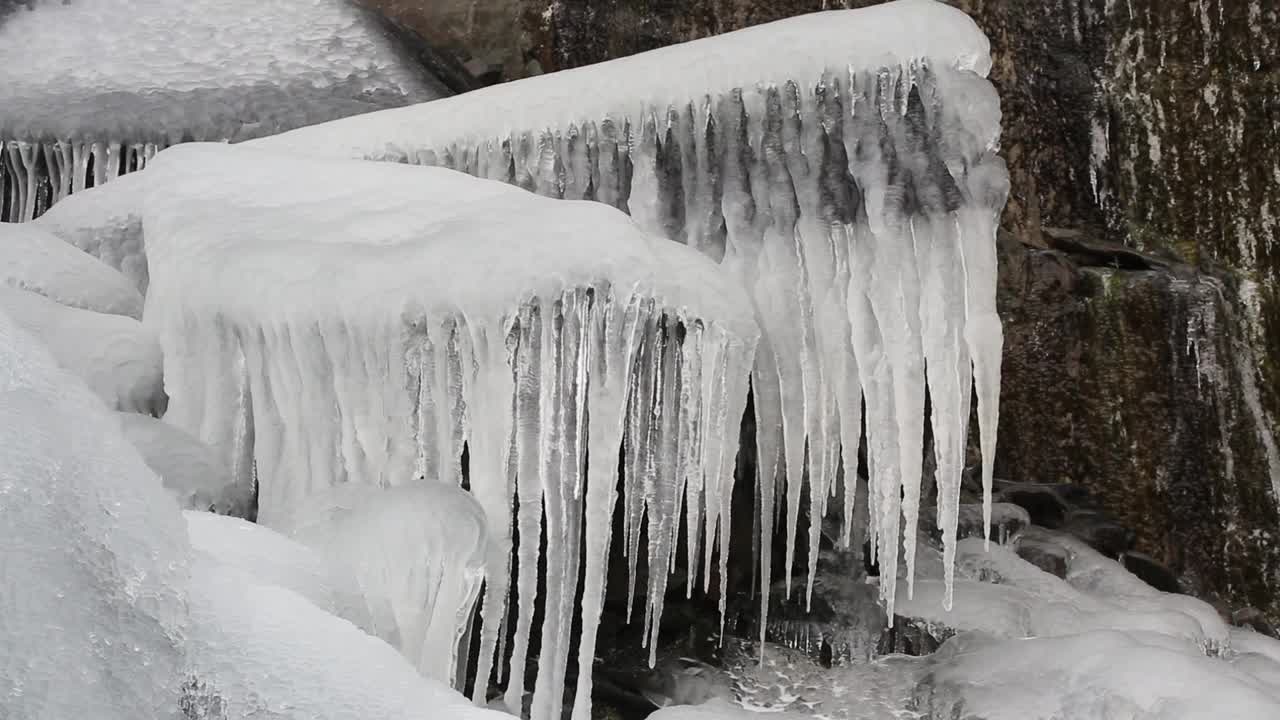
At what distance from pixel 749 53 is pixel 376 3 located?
2.88m

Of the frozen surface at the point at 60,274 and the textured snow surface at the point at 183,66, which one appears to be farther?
the textured snow surface at the point at 183,66

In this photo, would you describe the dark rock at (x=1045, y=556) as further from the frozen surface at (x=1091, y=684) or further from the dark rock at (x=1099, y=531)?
the frozen surface at (x=1091, y=684)

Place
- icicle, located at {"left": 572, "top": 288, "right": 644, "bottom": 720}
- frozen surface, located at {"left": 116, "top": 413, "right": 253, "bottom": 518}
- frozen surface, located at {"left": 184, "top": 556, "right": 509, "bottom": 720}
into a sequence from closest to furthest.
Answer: frozen surface, located at {"left": 184, "top": 556, "right": 509, "bottom": 720}
icicle, located at {"left": 572, "top": 288, "right": 644, "bottom": 720}
frozen surface, located at {"left": 116, "top": 413, "right": 253, "bottom": 518}

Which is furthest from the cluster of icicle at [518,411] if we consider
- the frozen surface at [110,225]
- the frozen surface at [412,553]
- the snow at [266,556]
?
the snow at [266,556]

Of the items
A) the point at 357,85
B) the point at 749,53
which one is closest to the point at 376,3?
the point at 357,85

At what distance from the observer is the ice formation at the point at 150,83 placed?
5.65 metres

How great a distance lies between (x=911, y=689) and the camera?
4.48 meters

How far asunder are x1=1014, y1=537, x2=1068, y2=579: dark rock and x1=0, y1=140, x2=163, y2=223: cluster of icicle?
13.1 ft

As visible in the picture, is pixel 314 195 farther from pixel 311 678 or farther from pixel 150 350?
pixel 311 678

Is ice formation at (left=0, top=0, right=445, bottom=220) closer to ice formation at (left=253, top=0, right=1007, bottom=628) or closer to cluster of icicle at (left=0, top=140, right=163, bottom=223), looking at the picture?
cluster of icicle at (left=0, top=140, right=163, bottom=223)

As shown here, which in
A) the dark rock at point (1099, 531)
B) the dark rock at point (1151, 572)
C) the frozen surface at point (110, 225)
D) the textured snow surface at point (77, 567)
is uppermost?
the frozen surface at point (110, 225)

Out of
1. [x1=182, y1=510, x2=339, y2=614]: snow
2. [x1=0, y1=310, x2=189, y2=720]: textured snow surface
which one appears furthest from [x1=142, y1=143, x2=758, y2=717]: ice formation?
[x1=0, y1=310, x2=189, y2=720]: textured snow surface

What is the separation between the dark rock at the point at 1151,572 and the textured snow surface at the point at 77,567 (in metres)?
5.36

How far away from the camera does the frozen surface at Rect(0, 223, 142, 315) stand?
4012 mm
